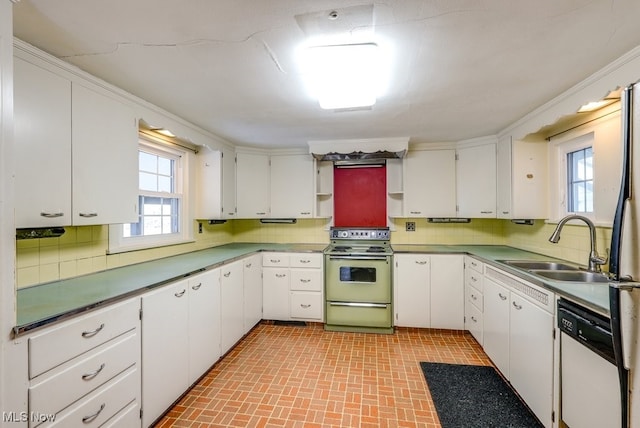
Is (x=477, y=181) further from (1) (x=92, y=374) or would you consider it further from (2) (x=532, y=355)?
(1) (x=92, y=374)

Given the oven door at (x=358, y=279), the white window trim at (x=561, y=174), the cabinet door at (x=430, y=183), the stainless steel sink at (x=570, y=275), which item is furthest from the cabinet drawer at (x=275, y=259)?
the white window trim at (x=561, y=174)

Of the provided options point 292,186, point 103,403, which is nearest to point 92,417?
point 103,403

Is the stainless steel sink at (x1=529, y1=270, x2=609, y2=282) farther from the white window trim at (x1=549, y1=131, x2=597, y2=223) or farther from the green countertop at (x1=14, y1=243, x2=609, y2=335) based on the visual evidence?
the white window trim at (x1=549, y1=131, x2=597, y2=223)

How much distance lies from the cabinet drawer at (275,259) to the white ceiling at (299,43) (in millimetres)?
1705

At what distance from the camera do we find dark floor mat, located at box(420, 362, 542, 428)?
177 cm

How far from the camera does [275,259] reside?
336cm

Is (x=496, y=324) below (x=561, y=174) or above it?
below

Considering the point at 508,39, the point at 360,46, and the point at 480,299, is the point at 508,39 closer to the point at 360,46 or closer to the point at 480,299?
the point at 360,46

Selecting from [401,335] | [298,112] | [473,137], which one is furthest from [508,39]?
[401,335]

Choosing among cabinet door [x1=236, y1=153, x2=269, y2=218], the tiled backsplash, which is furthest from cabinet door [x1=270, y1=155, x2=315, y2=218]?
the tiled backsplash

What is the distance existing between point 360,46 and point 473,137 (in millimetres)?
2400

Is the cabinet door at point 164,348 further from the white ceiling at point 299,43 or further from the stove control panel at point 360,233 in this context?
the stove control panel at point 360,233

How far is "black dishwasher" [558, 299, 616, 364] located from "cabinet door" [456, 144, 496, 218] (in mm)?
1806

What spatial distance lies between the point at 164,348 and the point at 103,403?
423 millimetres
